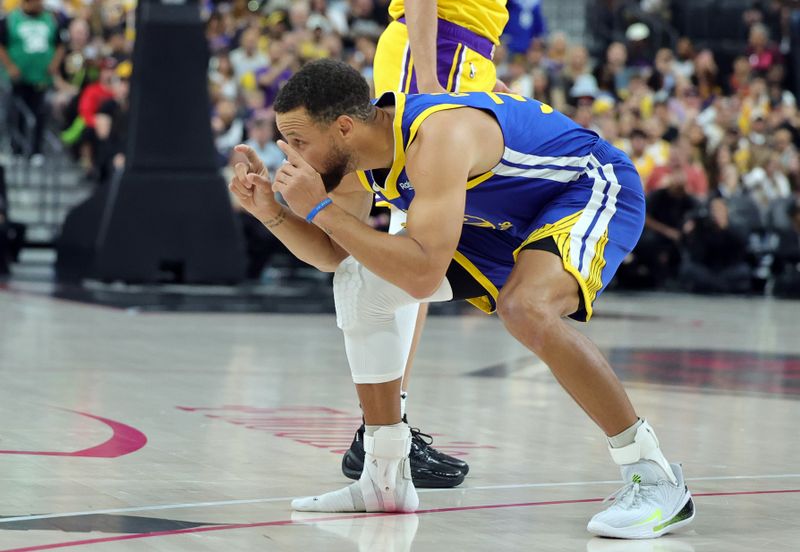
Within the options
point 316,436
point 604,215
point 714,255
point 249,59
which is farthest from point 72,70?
point 604,215

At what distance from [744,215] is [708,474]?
11.2 metres

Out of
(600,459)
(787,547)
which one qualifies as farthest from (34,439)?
(787,547)

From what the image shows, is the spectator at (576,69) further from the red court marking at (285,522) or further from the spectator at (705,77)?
the red court marking at (285,522)

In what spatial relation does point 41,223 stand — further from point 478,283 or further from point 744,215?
point 478,283

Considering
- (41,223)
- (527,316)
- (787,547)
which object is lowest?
(41,223)

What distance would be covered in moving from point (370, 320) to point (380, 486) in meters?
0.49

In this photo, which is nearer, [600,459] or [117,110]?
[600,459]

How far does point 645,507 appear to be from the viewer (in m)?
4.41

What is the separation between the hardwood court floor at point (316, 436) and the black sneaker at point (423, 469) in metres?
0.05

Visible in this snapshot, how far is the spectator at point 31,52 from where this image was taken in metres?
16.7

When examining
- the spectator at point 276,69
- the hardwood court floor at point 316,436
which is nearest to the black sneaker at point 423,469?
the hardwood court floor at point 316,436

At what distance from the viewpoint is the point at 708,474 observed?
543 cm

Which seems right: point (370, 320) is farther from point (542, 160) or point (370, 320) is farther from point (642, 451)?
point (642, 451)

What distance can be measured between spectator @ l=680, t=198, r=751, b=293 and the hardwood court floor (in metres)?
4.94
